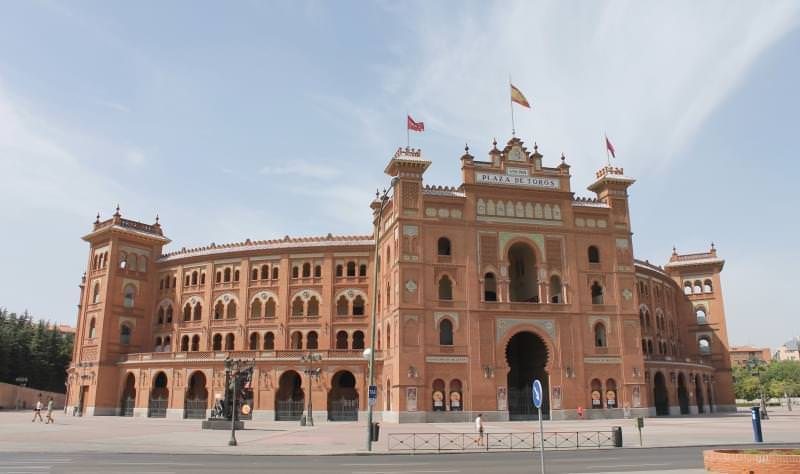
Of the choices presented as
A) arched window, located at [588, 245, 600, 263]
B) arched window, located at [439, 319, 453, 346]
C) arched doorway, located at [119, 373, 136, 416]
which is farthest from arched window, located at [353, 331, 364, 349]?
arched window, located at [588, 245, 600, 263]

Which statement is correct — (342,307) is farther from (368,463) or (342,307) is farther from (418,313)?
(368,463)

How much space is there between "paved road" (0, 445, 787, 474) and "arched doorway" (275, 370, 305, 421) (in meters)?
32.4

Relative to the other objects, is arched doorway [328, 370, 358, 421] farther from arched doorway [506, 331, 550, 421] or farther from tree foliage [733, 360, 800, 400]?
tree foliage [733, 360, 800, 400]

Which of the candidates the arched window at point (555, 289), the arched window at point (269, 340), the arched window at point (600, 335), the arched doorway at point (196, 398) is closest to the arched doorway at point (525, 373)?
the arched window at point (555, 289)

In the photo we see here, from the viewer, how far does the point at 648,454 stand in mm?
24859

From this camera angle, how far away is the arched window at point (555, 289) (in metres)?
56.4

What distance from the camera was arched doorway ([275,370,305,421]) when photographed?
185 feet

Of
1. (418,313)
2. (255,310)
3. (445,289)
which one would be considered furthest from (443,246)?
(255,310)

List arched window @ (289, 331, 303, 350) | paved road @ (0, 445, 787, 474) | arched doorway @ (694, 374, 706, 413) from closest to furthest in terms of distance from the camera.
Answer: paved road @ (0, 445, 787, 474), arched window @ (289, 331, 303, 350), arched doorway @ (694, 374, 706, 413)

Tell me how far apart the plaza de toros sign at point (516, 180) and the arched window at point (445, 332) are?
12791 mm

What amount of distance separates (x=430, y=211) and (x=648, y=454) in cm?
3192

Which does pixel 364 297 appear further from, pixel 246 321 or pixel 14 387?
pixel 14 387

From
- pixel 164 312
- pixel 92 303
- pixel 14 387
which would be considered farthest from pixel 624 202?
pixel 14 387

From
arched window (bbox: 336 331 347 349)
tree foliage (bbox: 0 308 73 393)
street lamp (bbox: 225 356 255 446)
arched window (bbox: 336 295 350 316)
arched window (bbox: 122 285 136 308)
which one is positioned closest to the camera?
street lamp (bbox: 225 356 255 446)
